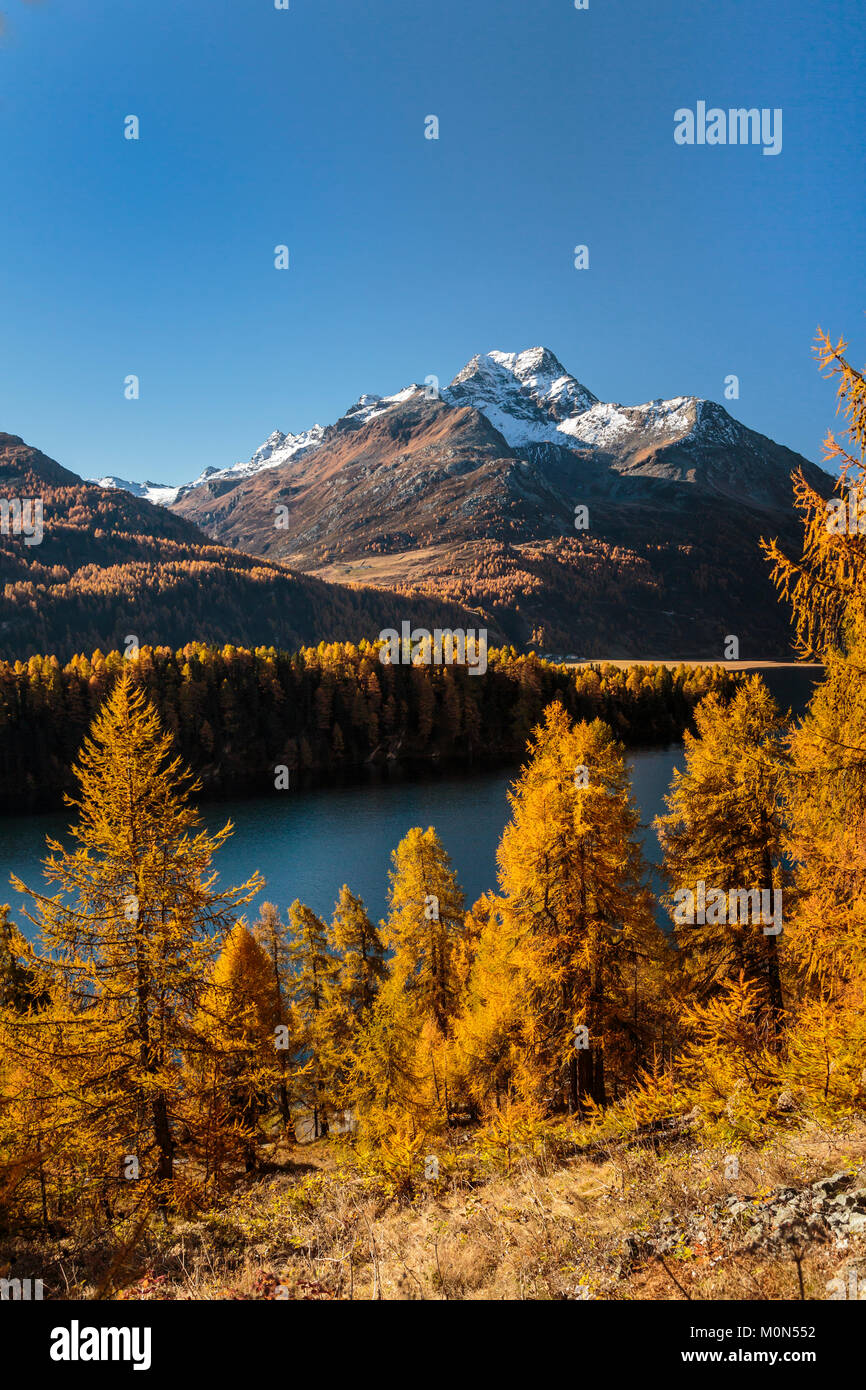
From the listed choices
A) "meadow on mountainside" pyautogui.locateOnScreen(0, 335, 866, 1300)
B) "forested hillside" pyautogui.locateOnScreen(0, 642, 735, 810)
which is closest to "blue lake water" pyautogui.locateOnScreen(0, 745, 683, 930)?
"forested hillside" pyautogui.locateOnScreen(0, 642, 735, 810)

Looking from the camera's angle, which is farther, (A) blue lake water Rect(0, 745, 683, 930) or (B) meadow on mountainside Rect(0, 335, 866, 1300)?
(A) blue lake water Rect(0, 745, 683, 930)

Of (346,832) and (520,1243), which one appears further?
(346,832)

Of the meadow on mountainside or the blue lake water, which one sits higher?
the meadow on mountainside

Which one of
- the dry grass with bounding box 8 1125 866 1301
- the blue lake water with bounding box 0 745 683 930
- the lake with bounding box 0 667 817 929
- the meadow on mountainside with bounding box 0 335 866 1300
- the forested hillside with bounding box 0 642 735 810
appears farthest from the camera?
the forested hillside with bounding box 0 642 735 810

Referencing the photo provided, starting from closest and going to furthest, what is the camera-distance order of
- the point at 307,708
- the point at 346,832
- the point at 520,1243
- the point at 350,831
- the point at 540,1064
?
the point at 520,1243, the point at 540,1064, the point at 346,832, the point at 350,831, the point at 307,708

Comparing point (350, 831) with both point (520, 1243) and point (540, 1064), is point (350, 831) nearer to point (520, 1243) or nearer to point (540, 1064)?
point (540, 1064)

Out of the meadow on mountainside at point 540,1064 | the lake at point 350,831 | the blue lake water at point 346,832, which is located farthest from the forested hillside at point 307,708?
the meadow on mountainside at point 540,1064

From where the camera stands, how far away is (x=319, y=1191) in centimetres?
1250

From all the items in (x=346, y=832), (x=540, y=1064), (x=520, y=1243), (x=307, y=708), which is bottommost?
(x=346, y=832)

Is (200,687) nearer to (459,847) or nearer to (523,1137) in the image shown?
(459,847)

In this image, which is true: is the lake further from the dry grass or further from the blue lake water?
the dry grass

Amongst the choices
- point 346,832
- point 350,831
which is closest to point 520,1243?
point 346,832
